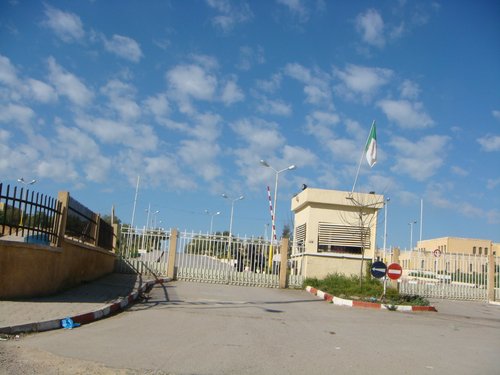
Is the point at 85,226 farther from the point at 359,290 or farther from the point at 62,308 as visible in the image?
the point at 359,290

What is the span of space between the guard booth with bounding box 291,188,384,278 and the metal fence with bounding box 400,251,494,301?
2776 mm

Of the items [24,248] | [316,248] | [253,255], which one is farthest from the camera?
[316,248]

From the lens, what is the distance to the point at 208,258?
73.4ft

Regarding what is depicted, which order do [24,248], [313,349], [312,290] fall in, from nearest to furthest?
[313,349]
[24,248]
[312,290]

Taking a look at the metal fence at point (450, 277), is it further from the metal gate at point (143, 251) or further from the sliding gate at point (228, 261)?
the metal gate at point (143, 251)

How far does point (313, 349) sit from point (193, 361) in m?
2.24

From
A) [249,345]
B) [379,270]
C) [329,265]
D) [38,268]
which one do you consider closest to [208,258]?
[329,265]

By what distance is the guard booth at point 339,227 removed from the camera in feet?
77.9

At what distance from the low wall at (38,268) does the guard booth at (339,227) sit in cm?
1193

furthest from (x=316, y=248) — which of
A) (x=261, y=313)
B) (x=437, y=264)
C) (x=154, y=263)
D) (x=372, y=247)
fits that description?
(x=261, y=313)

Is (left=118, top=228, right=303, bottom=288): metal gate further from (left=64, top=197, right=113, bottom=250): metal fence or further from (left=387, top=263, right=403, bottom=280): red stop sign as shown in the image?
(left=387, top=263, right=403, bottom=280): red stop sign

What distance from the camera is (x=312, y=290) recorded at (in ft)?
67.0

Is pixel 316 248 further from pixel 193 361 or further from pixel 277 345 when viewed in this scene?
pixel 193 361

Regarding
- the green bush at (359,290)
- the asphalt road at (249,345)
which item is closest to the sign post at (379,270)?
the green bush at (359,290)
